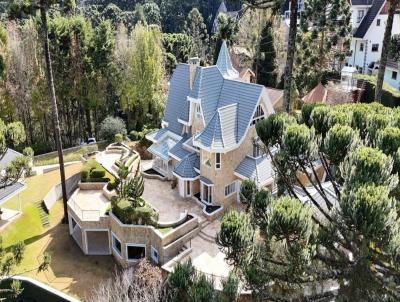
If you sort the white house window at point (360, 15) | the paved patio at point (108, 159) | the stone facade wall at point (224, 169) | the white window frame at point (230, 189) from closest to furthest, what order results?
1. the stone facade wall at point (224, 169)
2. the white window frame at point (230, 189)
3. the paved patio at point (108, 159)
4. the white house window at point (360, 15)

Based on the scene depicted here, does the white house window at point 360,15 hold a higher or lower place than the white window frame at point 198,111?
higher

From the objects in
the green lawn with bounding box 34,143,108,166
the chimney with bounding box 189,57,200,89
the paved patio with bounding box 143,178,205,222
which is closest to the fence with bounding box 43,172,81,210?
the green lawn with bounding box 34,143,108,166

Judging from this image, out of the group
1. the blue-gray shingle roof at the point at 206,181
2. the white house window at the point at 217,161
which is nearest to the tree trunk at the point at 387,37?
the white house window at the point at 217,161

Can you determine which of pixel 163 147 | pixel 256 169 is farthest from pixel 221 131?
pixel 163 147

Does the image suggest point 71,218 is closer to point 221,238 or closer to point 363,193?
point 221,238

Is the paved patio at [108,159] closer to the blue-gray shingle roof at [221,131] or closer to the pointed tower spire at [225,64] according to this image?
the blue-gray shingle roof at [221,131]

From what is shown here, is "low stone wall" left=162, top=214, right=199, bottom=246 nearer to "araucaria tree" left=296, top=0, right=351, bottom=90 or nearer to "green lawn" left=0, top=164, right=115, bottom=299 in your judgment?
"green lawn" left=0, top=164, right=115, bottom=299

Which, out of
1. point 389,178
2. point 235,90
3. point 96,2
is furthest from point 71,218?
point 96,2

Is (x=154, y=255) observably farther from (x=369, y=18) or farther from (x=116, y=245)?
(x=369, y=18)
